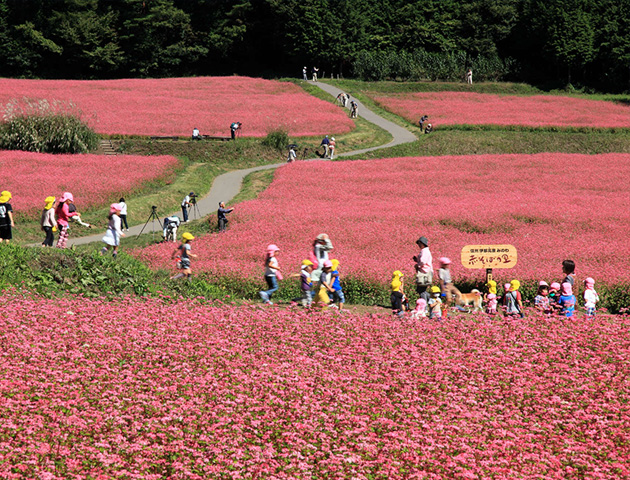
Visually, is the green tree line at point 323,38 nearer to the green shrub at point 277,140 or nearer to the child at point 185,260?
the green shrub at point 277,140

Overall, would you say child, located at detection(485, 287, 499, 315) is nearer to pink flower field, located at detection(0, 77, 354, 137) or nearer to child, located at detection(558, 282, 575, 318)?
child, located at detection(558, 282, 575, 318)

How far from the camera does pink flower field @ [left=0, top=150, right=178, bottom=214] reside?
35328mm

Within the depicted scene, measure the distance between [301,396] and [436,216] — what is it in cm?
1993

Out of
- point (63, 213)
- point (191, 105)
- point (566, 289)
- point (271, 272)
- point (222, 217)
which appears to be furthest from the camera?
point (191, 105)

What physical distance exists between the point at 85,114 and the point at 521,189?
36.7 meters

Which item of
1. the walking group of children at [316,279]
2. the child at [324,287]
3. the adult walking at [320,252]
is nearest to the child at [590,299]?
the walking group of children at [316,279]

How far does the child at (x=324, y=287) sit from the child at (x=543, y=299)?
4.91m

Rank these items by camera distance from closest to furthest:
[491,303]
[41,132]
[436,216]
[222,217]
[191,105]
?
[491,303], [222,217], [436,216], [41,132], [191,105]

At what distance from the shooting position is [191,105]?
69.8 m

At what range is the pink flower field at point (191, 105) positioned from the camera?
59.5 meters

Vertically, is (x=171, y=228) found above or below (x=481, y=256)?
below

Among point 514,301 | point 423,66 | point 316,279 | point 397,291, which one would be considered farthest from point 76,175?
point 423,66

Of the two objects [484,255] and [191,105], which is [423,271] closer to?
[484,255]

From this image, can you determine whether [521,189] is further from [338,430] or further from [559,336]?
[338,430]
